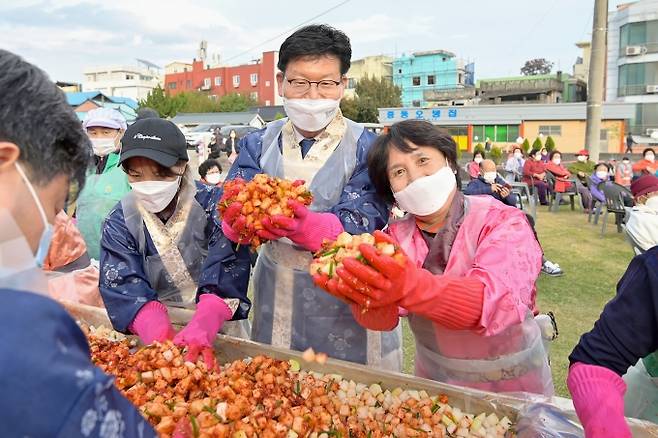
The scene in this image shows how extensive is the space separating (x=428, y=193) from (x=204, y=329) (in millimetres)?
1197

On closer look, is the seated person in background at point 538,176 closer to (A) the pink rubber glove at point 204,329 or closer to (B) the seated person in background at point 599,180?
(B) the seated person in background at point 599,180

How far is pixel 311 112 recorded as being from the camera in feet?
8.41

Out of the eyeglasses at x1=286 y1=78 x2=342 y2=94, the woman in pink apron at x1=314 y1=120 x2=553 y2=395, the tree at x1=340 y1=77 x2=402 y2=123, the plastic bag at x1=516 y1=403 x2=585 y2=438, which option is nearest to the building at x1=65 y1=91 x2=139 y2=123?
the eyeglasses at x1=286 y1=78 x2=342 y2=94

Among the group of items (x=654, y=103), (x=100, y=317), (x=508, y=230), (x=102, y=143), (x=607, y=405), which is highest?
(x=654, y=103)

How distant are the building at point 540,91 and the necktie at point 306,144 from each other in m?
48.4

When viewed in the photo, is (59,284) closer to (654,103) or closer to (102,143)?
(102,143)

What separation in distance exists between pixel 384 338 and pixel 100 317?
1756mm

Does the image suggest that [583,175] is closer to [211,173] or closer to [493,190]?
[493,190]

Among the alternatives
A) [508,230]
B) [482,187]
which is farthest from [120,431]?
[482,187]

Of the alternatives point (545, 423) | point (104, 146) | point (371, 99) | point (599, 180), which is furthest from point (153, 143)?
point (371, 99)

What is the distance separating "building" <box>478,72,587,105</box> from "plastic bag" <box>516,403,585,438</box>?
161ft

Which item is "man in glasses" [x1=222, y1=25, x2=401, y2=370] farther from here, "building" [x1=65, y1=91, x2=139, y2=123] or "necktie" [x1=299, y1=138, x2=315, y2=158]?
"building" [x1=65, y1=91, x2=139, y2=123]

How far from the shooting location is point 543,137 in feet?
112

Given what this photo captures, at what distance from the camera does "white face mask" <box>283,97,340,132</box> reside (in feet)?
8.37
